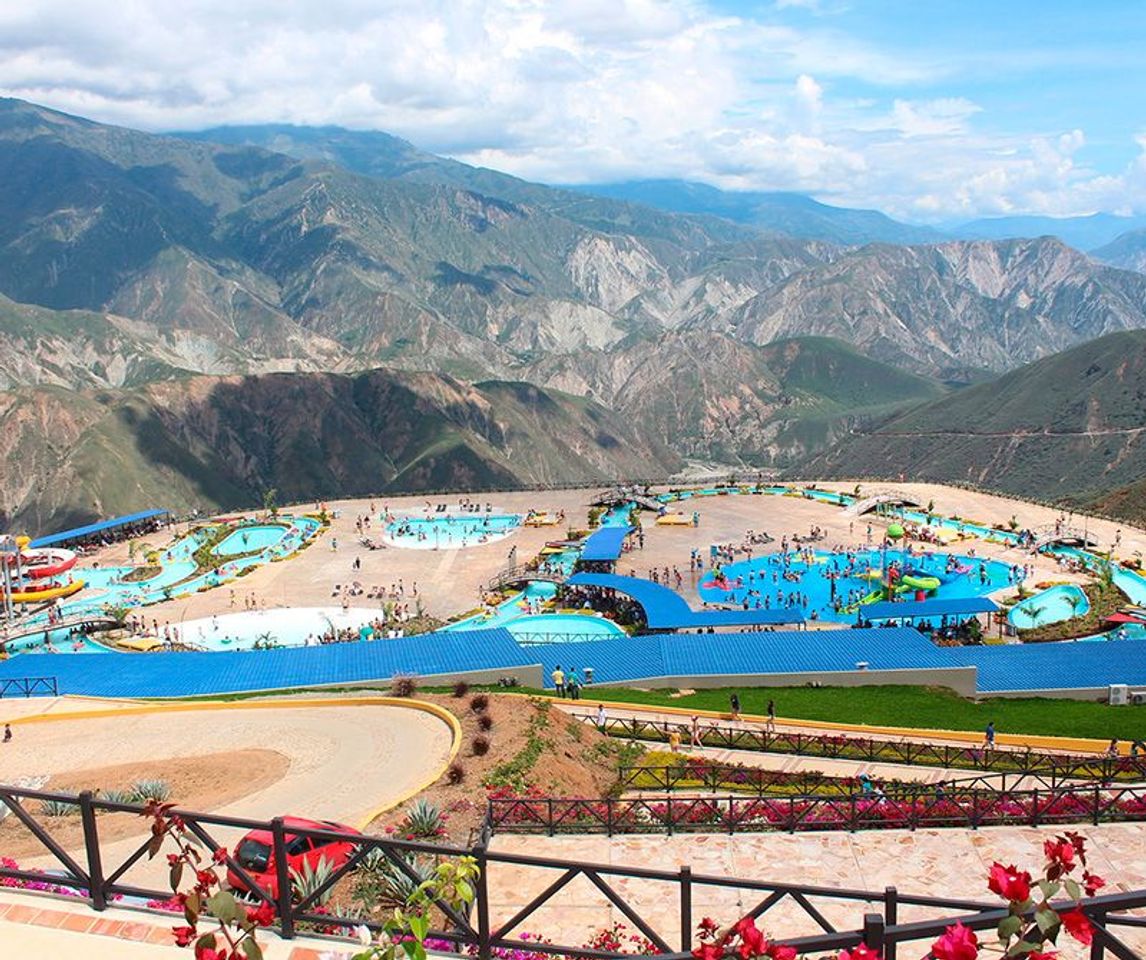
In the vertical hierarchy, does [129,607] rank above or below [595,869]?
below

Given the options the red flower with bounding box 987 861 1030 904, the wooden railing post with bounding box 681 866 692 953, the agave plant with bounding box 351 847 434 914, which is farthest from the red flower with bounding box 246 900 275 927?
the agave plant with bounding box 351 847 434 914

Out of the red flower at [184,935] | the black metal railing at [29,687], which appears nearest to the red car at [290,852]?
the red flower at [184,935]

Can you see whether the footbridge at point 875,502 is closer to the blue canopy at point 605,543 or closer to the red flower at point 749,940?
the blue canopy at point 605,543

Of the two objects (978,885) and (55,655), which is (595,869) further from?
(55,655)

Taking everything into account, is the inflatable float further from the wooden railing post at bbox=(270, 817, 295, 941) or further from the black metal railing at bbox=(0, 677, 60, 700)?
the wooden railing post at bbox=(270, 817, 295, 941)

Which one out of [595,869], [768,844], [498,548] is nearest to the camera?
[595,869]

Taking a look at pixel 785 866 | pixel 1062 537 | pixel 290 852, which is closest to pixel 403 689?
pixel 785 866

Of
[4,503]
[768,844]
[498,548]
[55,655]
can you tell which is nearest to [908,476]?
[498,548]

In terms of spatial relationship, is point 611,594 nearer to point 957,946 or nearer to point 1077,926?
point 1077,926
